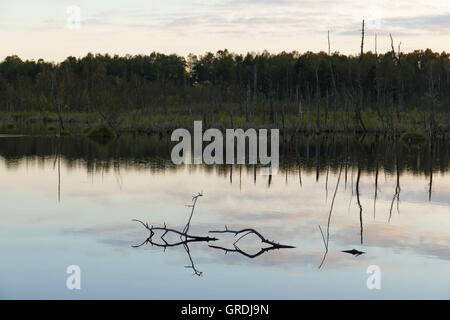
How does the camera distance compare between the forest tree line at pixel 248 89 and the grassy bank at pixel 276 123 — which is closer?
the grassy bank at pixel 276 123

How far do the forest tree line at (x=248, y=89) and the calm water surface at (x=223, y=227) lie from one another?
57.3ft

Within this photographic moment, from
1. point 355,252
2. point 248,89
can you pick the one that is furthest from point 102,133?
point 355,252

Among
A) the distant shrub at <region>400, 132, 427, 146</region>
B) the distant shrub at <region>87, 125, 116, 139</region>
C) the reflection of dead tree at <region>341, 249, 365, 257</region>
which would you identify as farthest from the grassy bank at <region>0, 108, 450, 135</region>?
the reflection of dead tree at <region>341, 249, 365, 257</region>

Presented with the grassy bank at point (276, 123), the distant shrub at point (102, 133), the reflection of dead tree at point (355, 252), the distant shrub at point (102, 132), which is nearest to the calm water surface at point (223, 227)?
the reflection of dead tree at point (355, 252)

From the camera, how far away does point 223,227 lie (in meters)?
13.8

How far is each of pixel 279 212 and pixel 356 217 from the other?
6.07ft

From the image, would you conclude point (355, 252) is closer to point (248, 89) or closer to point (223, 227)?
point (223, 227)

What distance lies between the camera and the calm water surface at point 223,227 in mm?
9812

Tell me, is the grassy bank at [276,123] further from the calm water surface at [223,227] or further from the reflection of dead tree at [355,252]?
the reflection of dead tree at [355,252]

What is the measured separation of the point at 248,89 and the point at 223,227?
1487 inches

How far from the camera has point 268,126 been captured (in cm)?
4762

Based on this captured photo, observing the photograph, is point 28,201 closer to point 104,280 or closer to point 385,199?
point 104,280

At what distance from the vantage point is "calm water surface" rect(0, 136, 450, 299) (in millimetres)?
9812
